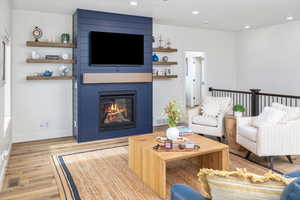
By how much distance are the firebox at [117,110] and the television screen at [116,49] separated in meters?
0.67

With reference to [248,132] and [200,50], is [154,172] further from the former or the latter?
[200,50]

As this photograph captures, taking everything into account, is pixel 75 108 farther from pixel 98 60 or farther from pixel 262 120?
pixel 262 120

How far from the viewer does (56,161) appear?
11.9 ft

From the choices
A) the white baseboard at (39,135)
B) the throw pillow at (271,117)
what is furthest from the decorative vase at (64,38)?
the throw pillow at (271,117)

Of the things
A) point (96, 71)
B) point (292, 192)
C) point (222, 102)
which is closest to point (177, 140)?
point (222, 102)

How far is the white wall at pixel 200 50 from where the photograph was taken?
6.18m

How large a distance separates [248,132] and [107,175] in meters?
2.15

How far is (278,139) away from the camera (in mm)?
3256

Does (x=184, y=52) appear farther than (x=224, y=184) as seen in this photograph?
Yes

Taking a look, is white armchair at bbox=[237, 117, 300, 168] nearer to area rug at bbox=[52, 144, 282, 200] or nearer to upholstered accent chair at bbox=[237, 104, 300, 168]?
upholstered accent chair at bbox=[237, 104, 300, 168]

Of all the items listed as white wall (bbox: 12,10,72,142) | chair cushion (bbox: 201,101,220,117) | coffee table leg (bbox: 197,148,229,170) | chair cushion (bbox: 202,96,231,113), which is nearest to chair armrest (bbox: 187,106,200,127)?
chair cushion (bbox: 201,101,220,117)

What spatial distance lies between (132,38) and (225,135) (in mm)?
2740

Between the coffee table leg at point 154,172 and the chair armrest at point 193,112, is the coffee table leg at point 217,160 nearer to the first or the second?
the coffee table leg at point 154,172

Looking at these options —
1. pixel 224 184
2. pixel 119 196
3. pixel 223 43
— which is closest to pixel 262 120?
pixel 119 196
